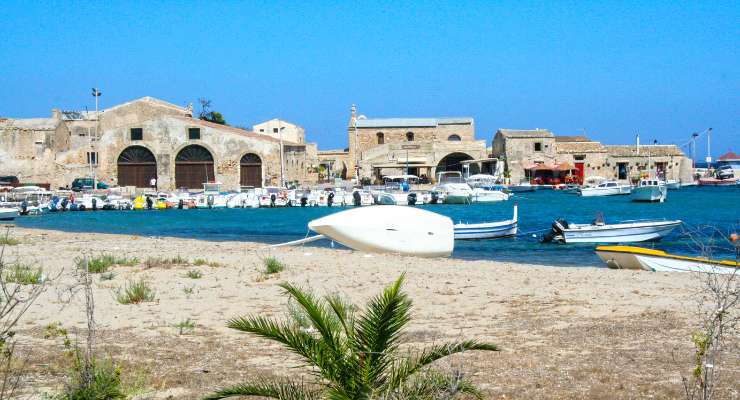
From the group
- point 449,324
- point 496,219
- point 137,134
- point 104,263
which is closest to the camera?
point 449,324

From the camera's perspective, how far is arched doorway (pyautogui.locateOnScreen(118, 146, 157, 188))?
53.1m

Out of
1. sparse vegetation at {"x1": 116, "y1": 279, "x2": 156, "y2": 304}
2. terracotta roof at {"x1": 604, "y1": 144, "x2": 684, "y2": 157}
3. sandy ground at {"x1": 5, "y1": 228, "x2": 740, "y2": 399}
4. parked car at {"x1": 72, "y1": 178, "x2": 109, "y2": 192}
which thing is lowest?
sandy ground at {"x1": 5, "y1": 228, "x2": 740, "y2": 399}

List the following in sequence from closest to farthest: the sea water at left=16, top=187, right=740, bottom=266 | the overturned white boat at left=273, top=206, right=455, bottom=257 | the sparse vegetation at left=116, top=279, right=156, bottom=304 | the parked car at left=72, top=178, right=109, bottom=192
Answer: the sparse vegetation at left=116, top=279, right=156, bottom=304, the overturned white boat at left=273, top=206, right=455, bottom=257, the sea water at left=16, top=187, right=740, bottom=266, the parked car at left=72, top=178, right=109, bottom=192

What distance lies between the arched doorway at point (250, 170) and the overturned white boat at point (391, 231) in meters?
37.0

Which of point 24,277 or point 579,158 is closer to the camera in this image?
point 24,277

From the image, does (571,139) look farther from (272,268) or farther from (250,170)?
(272,268)

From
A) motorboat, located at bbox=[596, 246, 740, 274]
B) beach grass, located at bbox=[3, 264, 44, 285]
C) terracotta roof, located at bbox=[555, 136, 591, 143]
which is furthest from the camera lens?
terracotta roof, located at bbox=[555, 136, 591, 143]

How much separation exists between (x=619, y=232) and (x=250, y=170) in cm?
3393

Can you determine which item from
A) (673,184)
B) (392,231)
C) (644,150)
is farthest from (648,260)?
(644,150)

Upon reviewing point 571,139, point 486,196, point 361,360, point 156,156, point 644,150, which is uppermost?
Result: point 571,139

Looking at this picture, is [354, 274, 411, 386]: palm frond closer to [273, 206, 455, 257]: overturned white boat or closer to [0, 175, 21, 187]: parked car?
[273, 206, 455, 257]: overturned white boat

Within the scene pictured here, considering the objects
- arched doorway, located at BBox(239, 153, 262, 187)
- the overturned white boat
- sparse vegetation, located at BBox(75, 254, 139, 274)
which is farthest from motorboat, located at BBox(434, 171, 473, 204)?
sparse vegetation, located at BBox(75, 254, 139, 274)

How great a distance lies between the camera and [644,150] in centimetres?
7106

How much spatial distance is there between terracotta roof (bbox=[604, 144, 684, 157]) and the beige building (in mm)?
28460
